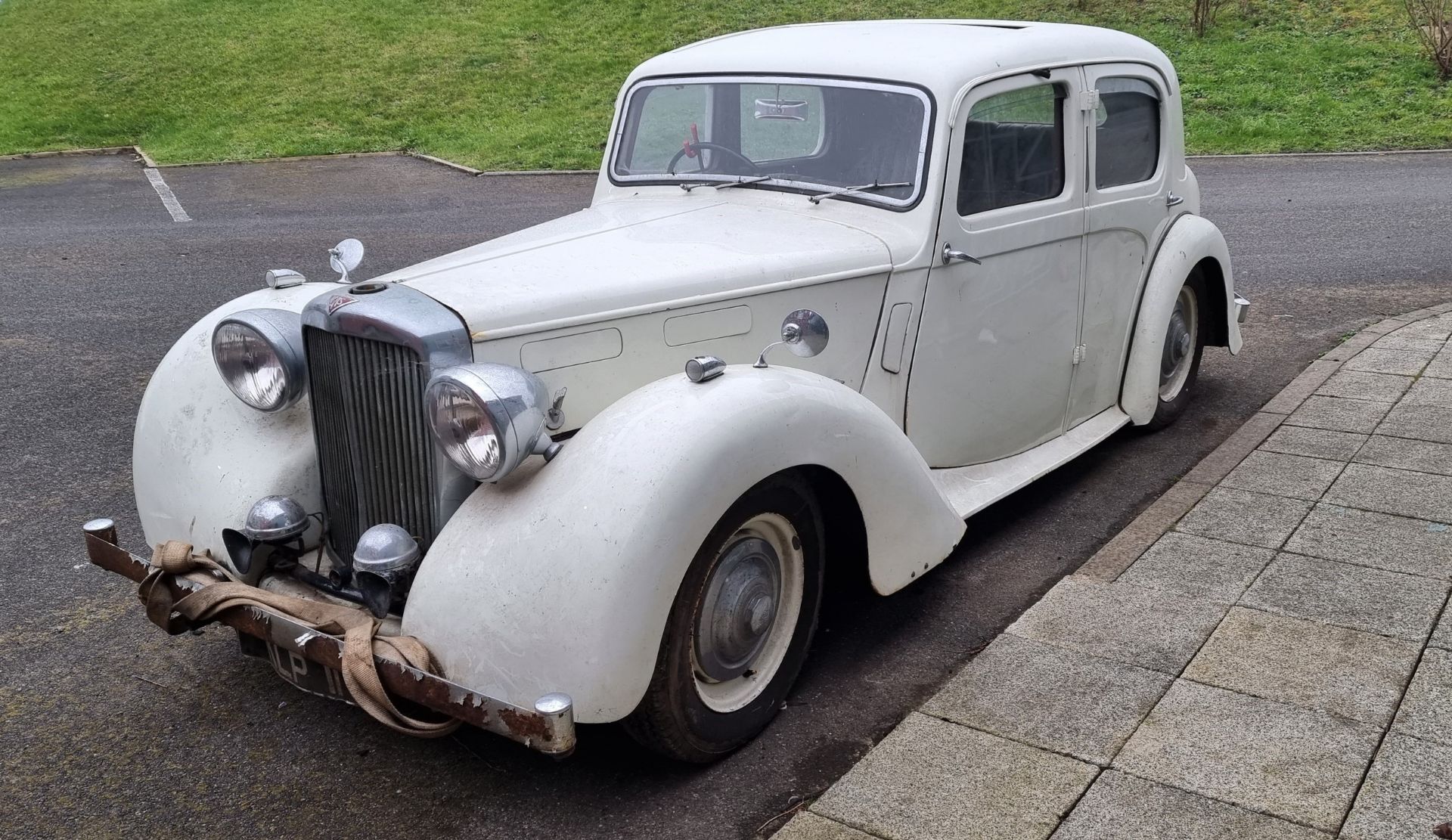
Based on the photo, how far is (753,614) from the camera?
9.73 ft

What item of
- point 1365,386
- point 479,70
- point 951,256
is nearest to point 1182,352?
point 1365,386

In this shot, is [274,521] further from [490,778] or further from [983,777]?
[983,777]

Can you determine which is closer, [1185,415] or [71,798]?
[71,798]

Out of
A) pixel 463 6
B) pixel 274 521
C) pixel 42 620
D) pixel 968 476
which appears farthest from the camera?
pixel 463 6

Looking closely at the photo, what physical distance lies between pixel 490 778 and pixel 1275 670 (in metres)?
2.09

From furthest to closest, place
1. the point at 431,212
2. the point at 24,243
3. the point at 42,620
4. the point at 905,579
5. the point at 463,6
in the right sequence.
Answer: the point at 463,6, the point at 431,212, the point at 24,243, the point at 42,620, the point at 905,579

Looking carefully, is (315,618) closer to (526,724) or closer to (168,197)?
(526,724)

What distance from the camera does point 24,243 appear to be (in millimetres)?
9977

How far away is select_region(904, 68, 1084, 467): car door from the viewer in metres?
3.86

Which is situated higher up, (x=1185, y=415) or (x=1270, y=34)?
(x=1270, y=34)

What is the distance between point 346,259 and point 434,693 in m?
1.51

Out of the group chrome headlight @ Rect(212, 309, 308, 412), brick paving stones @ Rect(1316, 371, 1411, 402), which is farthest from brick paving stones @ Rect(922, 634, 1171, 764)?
brick paving stones @ Rect(1316, 371, 1411, 402)

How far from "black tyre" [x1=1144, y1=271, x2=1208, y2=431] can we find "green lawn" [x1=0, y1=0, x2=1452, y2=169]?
350 inches

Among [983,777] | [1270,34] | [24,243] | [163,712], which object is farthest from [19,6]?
[983,777]
